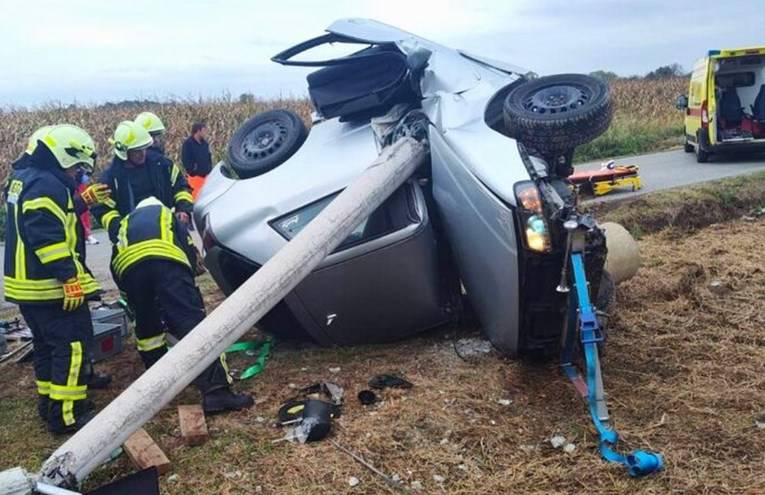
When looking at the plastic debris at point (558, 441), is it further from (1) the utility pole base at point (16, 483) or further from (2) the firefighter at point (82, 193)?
(2) the firefighter at point (82, 193)

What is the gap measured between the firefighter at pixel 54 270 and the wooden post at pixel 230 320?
943 mm

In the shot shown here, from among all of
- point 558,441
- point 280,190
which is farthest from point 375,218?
point 558,441

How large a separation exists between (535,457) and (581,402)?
539 millimetres

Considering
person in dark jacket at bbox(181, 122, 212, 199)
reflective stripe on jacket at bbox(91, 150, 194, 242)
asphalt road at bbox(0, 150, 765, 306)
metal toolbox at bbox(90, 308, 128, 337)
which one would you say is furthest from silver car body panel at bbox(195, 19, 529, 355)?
person in dark jacket at bbox(181, 122, 212, 199)

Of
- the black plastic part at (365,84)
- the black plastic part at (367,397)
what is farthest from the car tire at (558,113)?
the black plastic part at (367,397)

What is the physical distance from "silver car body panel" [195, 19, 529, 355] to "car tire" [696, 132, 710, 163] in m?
8.97

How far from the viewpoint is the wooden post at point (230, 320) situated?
2.80 metres

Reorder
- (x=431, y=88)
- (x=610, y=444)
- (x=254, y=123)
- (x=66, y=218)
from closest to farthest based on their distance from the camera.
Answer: (x=610, y=444)
(x=66, y=218)
(x=431, y=88)
(x=254, y=123)

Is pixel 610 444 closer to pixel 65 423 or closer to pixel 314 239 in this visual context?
pixel 314 239

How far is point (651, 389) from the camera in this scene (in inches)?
144

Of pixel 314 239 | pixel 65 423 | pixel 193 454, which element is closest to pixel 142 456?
pixel 193 454

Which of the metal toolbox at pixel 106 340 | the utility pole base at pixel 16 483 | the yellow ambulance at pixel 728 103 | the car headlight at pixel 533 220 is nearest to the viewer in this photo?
the utility pole base at pixel 16 483

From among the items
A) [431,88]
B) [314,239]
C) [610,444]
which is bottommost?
[610,444]

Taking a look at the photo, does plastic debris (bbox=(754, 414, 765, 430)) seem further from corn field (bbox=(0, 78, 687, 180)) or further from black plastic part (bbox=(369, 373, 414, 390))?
corn field (bbox=(0, 78, 687, 180))
